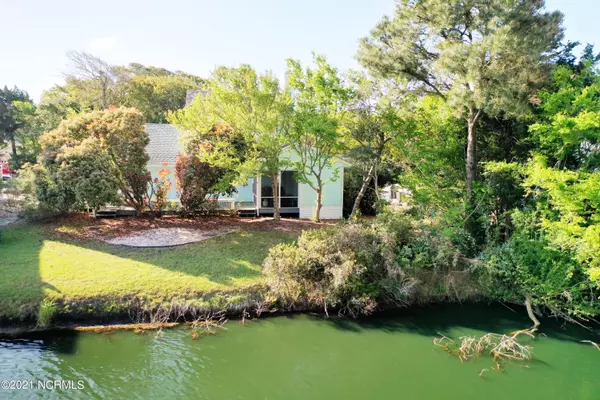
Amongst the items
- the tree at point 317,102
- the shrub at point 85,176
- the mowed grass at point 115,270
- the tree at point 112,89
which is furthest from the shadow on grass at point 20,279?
the tree at point 112,89

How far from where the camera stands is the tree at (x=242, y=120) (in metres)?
14.4

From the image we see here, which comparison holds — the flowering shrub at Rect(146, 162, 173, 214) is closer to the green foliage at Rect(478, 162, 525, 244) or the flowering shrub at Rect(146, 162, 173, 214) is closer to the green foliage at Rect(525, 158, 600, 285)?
the green foliage at Rect(478, 162, 525, 244)

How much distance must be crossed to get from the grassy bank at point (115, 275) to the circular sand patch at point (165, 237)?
1.46 feet

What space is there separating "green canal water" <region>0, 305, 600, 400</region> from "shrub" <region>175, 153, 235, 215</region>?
7.46 metres

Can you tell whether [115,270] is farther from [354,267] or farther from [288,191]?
[288,191]

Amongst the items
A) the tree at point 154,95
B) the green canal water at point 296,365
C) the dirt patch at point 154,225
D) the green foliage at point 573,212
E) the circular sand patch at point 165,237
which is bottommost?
the green canal water at point 296,365

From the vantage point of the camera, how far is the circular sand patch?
1353cm

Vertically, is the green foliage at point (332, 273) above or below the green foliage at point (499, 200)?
below

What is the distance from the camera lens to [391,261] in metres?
11.1

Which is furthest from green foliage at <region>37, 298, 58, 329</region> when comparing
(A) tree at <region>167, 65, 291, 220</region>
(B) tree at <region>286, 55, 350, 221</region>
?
(B) tree at <region>286, 55, 350, 221</region>

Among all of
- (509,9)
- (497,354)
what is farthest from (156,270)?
(509,9)

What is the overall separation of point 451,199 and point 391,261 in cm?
423

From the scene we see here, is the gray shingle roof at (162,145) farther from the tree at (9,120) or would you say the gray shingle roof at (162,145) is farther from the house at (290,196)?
the tree at (9,120)

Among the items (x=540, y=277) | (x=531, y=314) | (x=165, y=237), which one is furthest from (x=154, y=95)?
(x=531, y=314)
